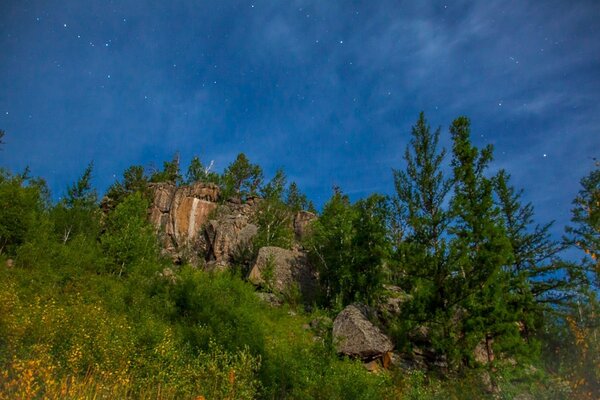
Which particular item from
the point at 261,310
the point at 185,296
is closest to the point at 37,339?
the point at 185,296

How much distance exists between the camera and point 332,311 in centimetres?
3447

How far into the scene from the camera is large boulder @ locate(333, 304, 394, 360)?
23.2 metres

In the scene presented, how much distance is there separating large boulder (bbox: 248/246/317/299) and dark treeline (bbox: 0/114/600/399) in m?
1.94

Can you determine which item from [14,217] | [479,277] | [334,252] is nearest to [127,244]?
[14,217]

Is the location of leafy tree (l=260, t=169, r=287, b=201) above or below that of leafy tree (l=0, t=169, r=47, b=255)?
above

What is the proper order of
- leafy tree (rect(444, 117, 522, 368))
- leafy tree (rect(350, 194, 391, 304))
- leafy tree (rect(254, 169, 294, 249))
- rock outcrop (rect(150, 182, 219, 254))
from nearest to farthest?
leafy tree (rect(444, 117, 522, 368)), leafy tree (rect(350, 194, 391, 304)), leafy tree (rect(254, 169, 294, 249)), rock outcrop (rect(150, 182, 219, 254))

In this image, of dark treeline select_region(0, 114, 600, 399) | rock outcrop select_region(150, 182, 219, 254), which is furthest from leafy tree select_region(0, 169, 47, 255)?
rock outcrop select_region(150, 182, 219, 254)

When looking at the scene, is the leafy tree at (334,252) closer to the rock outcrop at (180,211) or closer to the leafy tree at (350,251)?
the leafy tree at (350,251)

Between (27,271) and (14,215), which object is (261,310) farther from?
(14,215)

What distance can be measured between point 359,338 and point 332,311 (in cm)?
1079

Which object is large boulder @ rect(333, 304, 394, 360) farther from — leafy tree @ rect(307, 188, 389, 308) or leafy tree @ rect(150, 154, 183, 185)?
leafy tree @ rect(150, 154, 183, 185)

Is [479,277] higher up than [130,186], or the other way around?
[130,186]

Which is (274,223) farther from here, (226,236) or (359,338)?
(359,338)

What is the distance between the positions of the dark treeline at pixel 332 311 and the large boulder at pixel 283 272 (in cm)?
194
